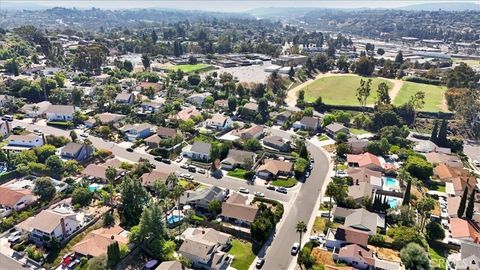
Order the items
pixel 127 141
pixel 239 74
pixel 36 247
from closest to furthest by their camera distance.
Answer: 1. pixel 36 247
2. pixel 127 141
3. pixel 239 74

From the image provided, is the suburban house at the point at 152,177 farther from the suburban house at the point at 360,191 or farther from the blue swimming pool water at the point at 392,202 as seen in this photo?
the blue swimming pool water at the point at 392,202

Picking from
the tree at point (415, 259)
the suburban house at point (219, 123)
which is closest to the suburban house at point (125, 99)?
the suburban house at point (219, 123)

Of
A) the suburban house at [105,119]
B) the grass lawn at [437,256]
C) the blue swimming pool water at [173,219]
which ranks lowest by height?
the blue swimming pool water at [173,219]

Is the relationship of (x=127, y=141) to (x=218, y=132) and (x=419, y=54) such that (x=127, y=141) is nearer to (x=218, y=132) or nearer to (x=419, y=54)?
(x=218, y=132)

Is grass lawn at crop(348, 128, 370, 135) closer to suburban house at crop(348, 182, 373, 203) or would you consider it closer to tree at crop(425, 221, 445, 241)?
suburban house at crop(348, 182, 373, 203)

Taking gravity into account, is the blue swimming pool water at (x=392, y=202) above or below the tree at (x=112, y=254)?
below

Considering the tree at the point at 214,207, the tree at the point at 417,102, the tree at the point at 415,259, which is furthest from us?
the tree at the point at 417,102

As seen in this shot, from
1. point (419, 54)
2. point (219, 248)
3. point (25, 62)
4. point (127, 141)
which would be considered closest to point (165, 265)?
point (219, 248)
